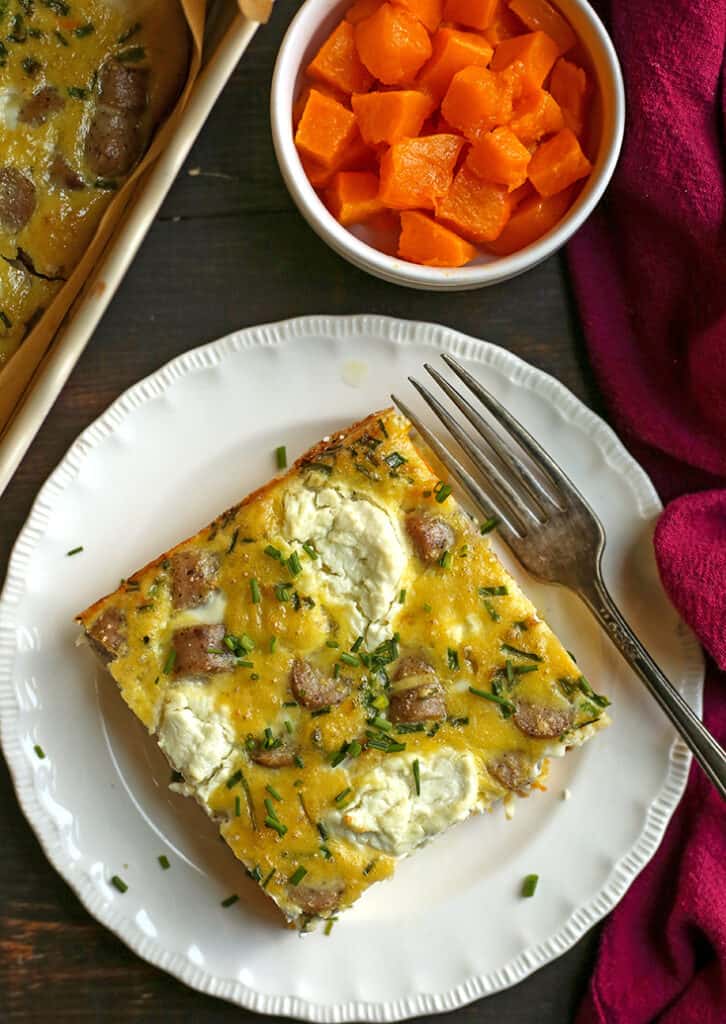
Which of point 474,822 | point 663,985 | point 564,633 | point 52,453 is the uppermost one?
point 52,453

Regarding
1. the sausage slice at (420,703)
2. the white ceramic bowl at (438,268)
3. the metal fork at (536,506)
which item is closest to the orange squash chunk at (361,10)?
the white ceramic bowl at (438,268)

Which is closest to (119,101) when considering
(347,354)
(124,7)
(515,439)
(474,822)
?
(124,7)

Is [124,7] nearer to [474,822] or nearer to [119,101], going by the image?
[119,101]

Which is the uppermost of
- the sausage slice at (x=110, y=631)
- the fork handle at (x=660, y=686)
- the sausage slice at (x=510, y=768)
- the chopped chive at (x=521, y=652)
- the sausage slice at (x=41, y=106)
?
the sausage slice at (x=41, y=106)

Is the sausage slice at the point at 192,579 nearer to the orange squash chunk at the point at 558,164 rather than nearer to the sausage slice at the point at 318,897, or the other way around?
the sausage slice at the point at 318,897

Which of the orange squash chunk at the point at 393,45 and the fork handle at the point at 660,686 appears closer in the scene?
the orange squash chunk at the point at 393,45

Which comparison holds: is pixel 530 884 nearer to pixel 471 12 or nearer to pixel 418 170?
pixel 418 170

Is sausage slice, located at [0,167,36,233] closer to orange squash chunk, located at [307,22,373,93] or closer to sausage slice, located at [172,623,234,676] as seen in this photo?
orange squash chunk, located at [307,22,373,93]
